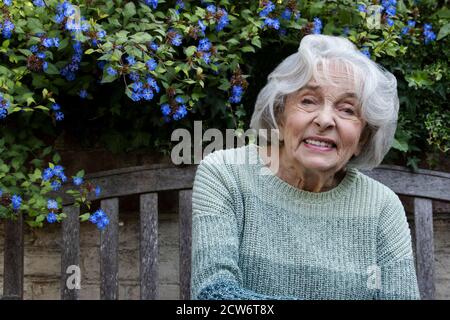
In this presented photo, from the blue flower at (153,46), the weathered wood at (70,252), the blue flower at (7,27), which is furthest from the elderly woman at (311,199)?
the blue flower at (7,27)

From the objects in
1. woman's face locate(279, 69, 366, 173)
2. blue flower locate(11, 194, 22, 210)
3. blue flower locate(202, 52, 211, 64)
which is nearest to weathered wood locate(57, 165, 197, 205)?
blue flower locate(11, 194, 22, 210)

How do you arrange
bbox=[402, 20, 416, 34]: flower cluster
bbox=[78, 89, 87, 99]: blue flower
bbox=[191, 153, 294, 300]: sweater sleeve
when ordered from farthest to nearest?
1. bbox=[402, 20, 416, 34]: flower cluster
2. bbox=[78, 89, 87, 99]: blue flower
3. bbox=[191, 153, 294, 300]: sweater sleeve

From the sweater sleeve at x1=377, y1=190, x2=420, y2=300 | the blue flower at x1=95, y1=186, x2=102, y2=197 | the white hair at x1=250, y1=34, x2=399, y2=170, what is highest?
the white hair at x1=250, y1=34, x2=399, y2=170

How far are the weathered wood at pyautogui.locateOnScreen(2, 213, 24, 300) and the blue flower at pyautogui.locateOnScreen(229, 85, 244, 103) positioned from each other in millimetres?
906

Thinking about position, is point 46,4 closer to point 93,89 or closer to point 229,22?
point 93,89

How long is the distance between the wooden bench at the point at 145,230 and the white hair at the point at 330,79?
52cm

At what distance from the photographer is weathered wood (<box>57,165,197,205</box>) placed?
9.50 feet

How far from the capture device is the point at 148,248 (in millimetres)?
2877

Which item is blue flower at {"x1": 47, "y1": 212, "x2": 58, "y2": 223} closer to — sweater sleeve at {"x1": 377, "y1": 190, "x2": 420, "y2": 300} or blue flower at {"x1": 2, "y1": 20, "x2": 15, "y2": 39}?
blue flower at {"x1": 2, "y1": 20, "x2": 15, "y2": 39}

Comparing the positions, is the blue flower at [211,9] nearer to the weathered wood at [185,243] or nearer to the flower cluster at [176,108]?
the flower cluster at [176,108]

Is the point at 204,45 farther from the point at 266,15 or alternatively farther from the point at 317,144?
the point at 317,144

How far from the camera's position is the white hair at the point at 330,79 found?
2.36 meters

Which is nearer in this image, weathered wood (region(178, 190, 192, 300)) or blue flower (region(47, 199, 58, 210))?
blue flower (region(47, 199, 58, 210))
